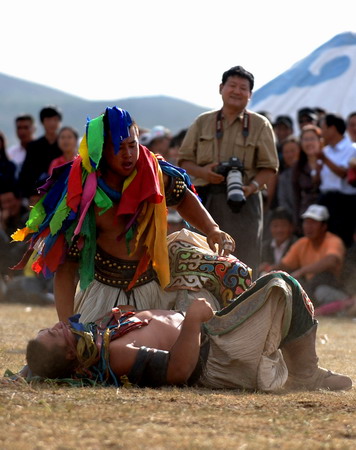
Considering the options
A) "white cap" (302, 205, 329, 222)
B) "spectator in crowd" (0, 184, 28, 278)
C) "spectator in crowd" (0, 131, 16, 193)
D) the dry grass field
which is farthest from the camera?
"spectator in crowd" (0, 131, 16, 193)

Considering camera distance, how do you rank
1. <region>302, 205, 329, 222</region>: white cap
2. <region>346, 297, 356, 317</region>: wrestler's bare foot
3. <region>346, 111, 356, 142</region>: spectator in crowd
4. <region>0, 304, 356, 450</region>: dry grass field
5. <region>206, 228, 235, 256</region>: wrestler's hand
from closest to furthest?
1. <region>0, 304, 356, 450</region>: dry grass field
2. <region>206, 228, 235, 256</region>: wrestler's hand
3. <region>346, 297, 356, 317</region>: wrestler's bare foot
4. <region>302, 205, 329, 222</region>: white cap
5. <region>346, 111, 356, 142</region>: spectator in crowd

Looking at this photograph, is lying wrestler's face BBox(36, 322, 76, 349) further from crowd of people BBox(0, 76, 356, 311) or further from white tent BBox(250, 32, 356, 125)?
white tent BBox(250, 32, 356, 125)

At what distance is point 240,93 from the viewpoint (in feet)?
24.8

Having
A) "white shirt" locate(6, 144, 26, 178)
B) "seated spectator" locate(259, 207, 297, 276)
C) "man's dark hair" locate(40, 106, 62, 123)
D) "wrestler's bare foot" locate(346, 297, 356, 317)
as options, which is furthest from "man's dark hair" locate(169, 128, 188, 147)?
"wrestler's bare foot" locate(346, 297, 356, 317)

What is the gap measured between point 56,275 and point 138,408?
5.25ft

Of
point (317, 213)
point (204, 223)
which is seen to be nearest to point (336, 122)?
point (317, 213)

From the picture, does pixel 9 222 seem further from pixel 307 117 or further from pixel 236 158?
pixel 236 158

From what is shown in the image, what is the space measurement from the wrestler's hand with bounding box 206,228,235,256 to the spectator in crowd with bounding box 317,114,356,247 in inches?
197

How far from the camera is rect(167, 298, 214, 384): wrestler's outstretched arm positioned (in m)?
4.82

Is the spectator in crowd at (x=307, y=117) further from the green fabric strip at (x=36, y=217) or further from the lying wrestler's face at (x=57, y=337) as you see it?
the lying wrestler's face at (x=57, y=337)

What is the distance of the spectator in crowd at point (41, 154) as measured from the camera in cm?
1224

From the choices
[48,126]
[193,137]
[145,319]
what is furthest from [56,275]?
[48,126]

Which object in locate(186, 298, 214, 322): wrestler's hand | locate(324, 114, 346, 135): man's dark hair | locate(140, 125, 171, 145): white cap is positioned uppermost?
locate(324, 114, 346, 135): man's dark hair

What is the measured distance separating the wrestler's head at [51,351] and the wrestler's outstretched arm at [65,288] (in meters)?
0.79
